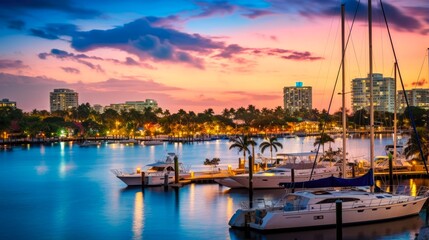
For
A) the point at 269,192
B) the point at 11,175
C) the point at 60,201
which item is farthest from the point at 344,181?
the point at 11,175

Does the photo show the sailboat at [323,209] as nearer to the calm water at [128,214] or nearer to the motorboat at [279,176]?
the calm water at [128,214]

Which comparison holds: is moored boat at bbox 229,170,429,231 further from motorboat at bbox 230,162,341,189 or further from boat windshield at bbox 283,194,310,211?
motorboat at bbox 230,162,341,189

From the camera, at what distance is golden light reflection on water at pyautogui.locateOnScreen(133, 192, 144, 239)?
35.3 metres

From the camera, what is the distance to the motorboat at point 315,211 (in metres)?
32.2

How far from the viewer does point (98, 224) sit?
126ft

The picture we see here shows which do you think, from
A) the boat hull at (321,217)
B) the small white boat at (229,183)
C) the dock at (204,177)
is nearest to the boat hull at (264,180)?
the small white boat at (229,183)

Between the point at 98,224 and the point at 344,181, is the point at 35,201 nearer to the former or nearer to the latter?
the point at 98,224

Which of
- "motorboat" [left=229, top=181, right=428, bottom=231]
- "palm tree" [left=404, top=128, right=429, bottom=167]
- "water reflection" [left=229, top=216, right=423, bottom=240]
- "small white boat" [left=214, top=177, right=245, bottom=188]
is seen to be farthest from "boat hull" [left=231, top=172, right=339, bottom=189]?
"palm tree" [left=404, top=128, right=429, bottom=167]

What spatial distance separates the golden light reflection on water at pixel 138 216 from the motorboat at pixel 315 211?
6.18m

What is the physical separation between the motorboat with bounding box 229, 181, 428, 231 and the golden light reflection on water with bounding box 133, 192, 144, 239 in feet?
20.3

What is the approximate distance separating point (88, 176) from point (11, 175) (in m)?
11.9

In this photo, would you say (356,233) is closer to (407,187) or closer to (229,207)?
(229,207)

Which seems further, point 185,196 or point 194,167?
point 194,167

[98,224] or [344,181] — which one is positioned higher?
[344,181]
